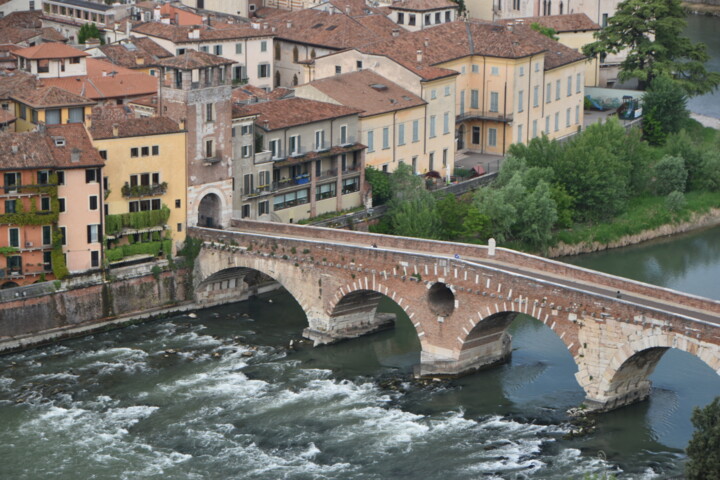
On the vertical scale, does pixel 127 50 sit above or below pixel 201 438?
above

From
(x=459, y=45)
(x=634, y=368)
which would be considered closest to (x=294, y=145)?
(x=459, y=45)

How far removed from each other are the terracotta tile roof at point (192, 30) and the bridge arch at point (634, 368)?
50.3 meters

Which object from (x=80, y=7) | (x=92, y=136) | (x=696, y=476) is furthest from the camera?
(x=80, y=7)

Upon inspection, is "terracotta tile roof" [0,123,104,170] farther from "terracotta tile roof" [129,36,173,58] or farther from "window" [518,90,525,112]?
"window" [518,90,525,112]

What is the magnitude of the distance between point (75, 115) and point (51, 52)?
10.2 m

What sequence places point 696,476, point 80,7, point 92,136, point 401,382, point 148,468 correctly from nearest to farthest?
point 696,476 → point 148,468 → point 401,382 → point 92,136 → point 80,7

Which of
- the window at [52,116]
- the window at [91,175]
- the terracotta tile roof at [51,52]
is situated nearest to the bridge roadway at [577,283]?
the window at [91,175]

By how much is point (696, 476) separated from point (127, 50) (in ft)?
200

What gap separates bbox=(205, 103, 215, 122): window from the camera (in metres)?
101

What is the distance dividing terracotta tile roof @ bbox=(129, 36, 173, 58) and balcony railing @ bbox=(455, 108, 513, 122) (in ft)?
67.4

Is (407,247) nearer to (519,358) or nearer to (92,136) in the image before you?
(519,358)

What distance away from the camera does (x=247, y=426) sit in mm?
84312

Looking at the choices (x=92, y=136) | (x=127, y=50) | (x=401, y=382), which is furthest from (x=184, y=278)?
(x=127, y=50)

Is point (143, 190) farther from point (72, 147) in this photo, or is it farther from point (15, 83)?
point (15, 83)
